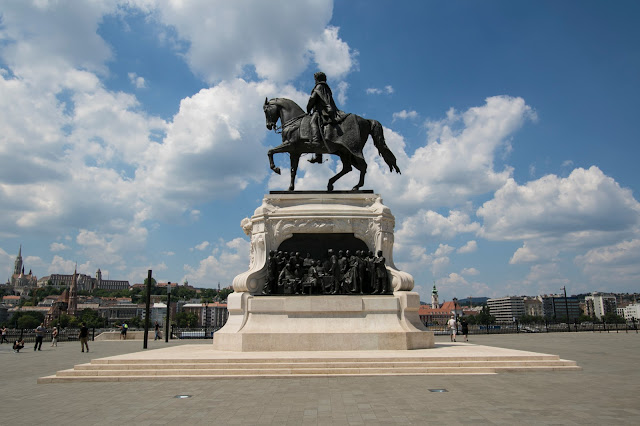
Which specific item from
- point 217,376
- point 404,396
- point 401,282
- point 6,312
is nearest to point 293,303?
point 401,282

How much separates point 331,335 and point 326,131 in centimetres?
765

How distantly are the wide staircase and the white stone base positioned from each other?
2522 mm

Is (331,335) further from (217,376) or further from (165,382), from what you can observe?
(165,382)

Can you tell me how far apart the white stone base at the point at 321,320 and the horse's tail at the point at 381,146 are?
19.2 feet

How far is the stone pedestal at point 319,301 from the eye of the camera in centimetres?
1416

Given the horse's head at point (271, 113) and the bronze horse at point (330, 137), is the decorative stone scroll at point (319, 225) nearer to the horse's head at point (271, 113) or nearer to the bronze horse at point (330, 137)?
the bronze horse at point (330, 137)

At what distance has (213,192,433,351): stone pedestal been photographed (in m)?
14.2

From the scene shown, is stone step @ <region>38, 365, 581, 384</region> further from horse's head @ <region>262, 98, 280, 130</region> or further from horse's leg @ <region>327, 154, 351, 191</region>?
horse's head @ <region>262, 98, 280, 130</region>

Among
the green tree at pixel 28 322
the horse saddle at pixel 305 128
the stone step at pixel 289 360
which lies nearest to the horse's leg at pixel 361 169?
the horse saddle at pixel 305 128

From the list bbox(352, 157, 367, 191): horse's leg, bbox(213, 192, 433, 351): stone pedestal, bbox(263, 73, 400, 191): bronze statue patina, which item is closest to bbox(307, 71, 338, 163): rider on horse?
bbox(263, 73, 400, 191): bronze statue patina

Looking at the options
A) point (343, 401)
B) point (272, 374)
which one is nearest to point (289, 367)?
point (272, 374)

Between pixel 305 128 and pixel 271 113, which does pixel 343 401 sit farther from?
pixel 271 113

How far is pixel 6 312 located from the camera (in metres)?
182

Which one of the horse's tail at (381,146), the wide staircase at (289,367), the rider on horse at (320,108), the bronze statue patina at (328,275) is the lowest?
the wide staircase at (289,367)
